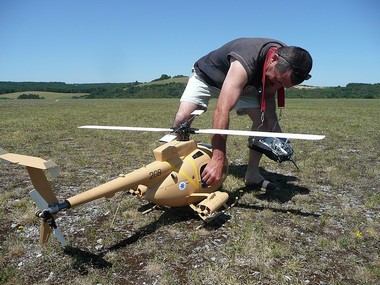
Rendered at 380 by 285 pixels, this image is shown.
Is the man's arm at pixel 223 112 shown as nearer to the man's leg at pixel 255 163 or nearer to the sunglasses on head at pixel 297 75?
the sunglasses on head at pixel 297 75

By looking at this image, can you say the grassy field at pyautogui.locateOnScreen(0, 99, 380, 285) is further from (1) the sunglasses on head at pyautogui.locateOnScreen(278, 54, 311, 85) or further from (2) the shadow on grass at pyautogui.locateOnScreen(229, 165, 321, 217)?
(1) the sunglasses on head at pyautogui.locateOnScreen(278, 54, 311, 85)

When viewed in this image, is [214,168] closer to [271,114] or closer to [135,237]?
[135,237]

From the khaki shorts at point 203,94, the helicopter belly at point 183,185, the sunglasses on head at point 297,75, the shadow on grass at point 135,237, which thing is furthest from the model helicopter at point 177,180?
the sunglasses on head at point 297,75

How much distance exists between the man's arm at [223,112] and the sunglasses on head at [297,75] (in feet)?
1.96

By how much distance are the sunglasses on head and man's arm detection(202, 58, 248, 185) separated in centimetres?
60

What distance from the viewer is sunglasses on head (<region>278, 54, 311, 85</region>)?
4184mm

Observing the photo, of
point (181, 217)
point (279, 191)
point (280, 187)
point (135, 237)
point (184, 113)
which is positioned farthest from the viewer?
point (280, 187)

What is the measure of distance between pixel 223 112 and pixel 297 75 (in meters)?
1.10

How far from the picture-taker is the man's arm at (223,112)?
13.7 ft

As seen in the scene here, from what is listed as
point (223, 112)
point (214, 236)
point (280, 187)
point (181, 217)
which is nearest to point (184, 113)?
point (223, 112)

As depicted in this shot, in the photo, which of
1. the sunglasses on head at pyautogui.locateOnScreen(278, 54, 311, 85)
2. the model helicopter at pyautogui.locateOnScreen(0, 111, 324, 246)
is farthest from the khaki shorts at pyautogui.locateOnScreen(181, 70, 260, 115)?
the sunglasses on head at pyautogui.locateOnScreen(278, 54, 311, 85)

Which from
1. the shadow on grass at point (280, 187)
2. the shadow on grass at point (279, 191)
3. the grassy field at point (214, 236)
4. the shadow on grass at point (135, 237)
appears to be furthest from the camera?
the shadow on grass at point (280, 187)

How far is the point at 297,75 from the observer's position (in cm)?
424

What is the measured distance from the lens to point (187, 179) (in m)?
4.36
